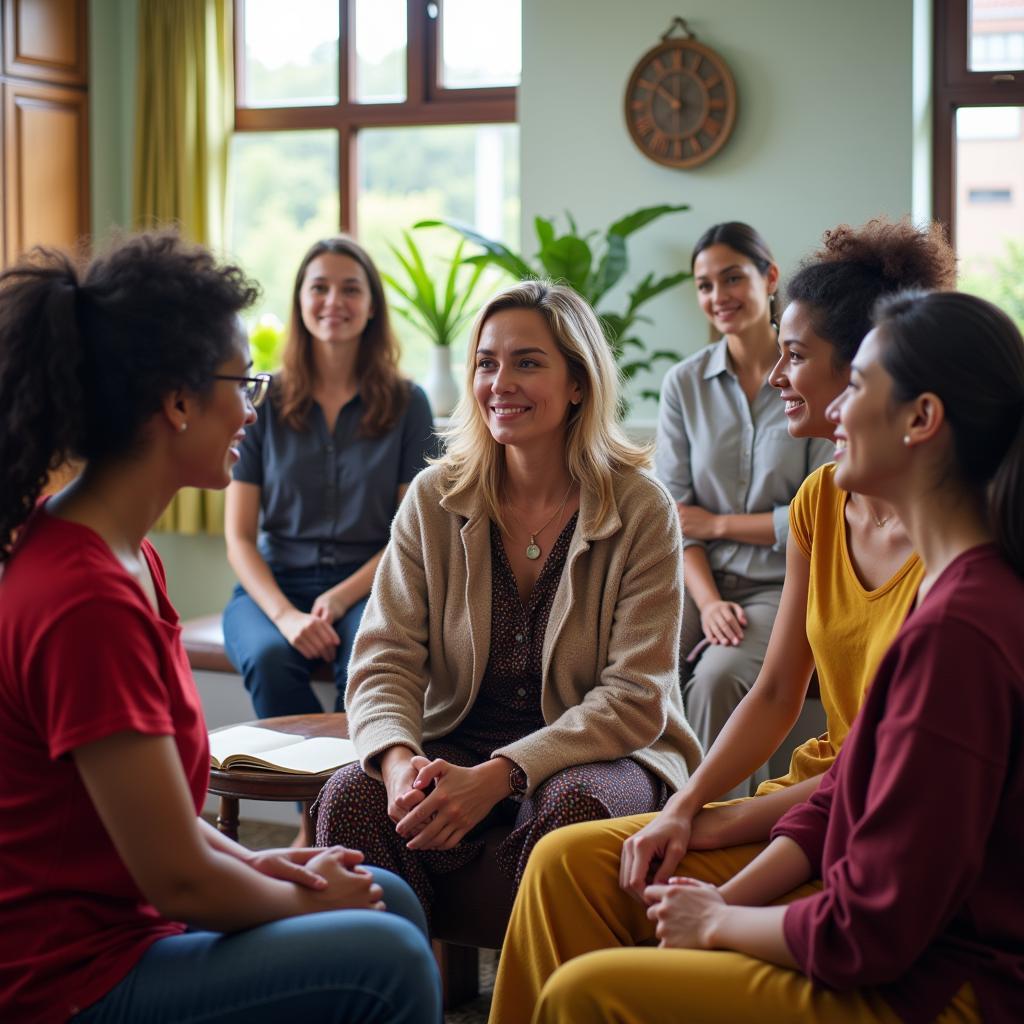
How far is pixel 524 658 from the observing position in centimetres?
211

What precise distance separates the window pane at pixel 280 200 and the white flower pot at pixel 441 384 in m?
0.79

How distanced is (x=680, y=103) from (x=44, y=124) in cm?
232

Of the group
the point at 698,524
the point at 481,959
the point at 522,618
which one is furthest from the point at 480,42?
the point at 481,959

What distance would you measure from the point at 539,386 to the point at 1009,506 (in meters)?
1.07

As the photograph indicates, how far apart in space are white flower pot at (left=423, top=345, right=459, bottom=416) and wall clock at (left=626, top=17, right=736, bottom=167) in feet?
3.25

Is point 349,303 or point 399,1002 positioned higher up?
point 349,303

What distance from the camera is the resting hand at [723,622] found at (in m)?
3.02

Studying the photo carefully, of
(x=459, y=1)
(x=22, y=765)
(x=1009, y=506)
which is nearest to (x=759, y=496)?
(x=1009, y=506)

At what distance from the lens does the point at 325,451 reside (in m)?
3.46

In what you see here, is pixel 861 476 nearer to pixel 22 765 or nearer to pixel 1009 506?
pixel 1009 506

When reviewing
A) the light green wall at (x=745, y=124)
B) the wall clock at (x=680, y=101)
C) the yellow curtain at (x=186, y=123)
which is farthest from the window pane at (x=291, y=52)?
the wall clock at (x=680, y=101)

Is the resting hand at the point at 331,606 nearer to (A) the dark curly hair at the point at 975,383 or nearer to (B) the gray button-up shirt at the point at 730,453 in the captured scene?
(B) the gray button-up shirt at the point at 730,453

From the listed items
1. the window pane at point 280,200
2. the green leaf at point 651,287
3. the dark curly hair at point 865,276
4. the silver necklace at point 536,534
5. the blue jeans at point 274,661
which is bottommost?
the blue jeans at point 274,661

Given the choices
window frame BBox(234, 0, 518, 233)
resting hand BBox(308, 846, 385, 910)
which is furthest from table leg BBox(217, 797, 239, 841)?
window frame BBox(234, 0, 518, 233)
